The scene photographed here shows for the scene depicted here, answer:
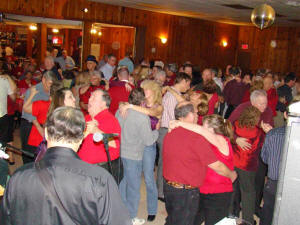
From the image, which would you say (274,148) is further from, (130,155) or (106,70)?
(106,70)

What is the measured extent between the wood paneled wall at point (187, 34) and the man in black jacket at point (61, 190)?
7.88m

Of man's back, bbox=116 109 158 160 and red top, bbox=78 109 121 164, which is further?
man's back, bbox=116 109 158 160

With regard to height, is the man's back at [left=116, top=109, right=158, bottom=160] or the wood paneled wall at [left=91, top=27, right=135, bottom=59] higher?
the wood paneled wall at [left=91, top=27, right=135, bottom=59]

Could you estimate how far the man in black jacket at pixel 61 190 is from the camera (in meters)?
1.55

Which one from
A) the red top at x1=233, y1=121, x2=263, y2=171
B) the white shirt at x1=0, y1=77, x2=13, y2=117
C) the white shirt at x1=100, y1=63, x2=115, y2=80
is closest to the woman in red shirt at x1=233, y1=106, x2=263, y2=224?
the red top at x1=233, y1=121, x2=263, y2=171

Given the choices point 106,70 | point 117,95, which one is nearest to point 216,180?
point 117,95

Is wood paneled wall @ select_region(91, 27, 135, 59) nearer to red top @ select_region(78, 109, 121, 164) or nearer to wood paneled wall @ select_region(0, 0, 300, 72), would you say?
wood paneled wall @ select_region(0, 0, 300, 72)

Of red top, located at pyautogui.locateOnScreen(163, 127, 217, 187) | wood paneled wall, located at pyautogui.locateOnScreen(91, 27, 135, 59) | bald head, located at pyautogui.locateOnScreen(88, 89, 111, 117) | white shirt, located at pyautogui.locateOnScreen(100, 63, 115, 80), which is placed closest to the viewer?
red top, located at pyautogui.locateOnScreen(163, 127, 217, 187)

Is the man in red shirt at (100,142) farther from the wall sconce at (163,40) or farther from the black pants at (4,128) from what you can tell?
the wall sconce at (163,40)

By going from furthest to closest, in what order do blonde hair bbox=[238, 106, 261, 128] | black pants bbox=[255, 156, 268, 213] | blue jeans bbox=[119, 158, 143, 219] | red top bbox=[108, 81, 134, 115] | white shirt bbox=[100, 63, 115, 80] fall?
1. white shirt bbox=[100, 63, 115, 80]
2. red top bbox=[108, 81, 134, 115]
3. black pants bbox=[255, 156, 268, 213]
4. blue jeans bbox=[119, 158, 143, 219]
5. blonde hair bbox=[238, 106, 261, 128]

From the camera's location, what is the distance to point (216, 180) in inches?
113

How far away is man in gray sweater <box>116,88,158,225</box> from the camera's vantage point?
351cm

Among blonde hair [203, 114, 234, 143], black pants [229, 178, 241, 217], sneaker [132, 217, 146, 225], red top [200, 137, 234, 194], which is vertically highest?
blonde hair [203, 114, 234, 143]

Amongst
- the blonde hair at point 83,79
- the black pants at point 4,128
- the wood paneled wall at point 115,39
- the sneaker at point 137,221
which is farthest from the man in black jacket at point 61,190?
the wood paneled wall at point 115,39
